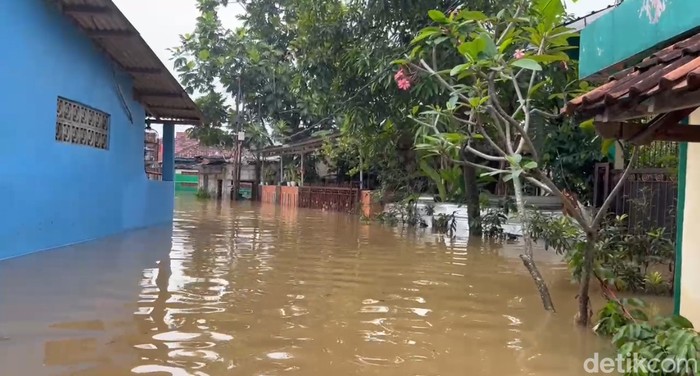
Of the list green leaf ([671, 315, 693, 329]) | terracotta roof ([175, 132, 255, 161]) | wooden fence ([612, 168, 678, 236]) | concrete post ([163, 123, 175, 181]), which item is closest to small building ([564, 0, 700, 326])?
green leaf ([671, 315, 693, 329])

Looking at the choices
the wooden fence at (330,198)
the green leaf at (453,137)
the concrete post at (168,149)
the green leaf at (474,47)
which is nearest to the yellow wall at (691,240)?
the green leaf at (474,47)

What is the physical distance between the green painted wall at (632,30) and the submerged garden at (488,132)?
36cm

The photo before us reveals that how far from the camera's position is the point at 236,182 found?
107 ft

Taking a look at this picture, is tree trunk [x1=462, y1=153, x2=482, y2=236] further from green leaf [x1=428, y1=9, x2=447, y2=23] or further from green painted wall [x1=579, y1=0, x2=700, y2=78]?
green leaf [x1=428, y1=9, x2=447, y2=23]

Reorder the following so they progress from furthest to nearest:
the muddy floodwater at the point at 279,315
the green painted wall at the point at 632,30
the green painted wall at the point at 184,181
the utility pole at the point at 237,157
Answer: the green painted wall at the point at 184,181 < the utility pole at the point at 237,157 < the green painted wall at the point at 632,30 < the muddy floodwater at the point at 279,315

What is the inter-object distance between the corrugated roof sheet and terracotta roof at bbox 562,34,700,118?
276 inches

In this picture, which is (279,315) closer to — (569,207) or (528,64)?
(569,207)

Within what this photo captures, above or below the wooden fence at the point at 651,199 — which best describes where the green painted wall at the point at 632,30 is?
above

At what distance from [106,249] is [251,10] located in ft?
79.6

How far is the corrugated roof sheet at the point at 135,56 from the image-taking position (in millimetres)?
8922

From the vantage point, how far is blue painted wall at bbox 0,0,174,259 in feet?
25.6

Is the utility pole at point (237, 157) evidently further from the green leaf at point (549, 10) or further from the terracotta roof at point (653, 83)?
the terracotta roof at point (653, 83)

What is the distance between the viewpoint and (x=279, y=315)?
18.0 ft

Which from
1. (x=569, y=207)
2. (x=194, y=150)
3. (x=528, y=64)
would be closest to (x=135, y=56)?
(x=528, y=64)
